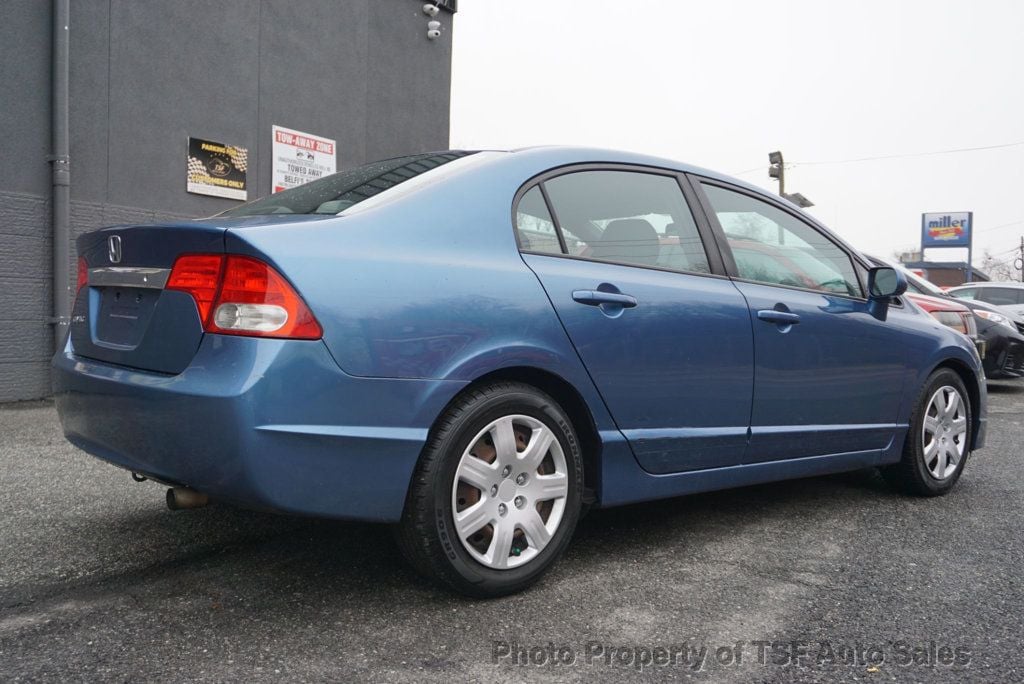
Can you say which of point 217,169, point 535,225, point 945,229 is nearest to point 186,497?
point 535,225

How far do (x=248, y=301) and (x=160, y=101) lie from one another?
626 cm

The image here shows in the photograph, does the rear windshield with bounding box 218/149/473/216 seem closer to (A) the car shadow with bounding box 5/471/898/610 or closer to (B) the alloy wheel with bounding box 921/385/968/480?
(A) the car shadow with bounding box 5/471/898/610

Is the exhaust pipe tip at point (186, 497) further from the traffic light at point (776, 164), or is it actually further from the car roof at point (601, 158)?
the traffic light at point (776, 164)

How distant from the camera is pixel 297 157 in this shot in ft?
29.9

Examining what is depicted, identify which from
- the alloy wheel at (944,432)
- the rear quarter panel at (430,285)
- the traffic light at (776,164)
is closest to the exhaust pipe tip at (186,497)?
the rear quarter panel at (430,285)

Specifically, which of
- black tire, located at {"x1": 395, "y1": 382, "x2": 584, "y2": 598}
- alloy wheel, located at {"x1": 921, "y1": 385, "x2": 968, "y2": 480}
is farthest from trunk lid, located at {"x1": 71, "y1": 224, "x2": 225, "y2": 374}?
alloy wheel, located at {"x1": 921, "y1": 385, "x2": 968, "y2": 480}

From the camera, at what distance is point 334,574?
9.70 ft

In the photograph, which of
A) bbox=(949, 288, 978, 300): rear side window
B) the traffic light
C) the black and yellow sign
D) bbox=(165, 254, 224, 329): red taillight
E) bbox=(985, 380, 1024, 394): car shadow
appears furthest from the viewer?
the traffic light

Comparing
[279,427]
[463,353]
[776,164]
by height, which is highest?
[776,164]

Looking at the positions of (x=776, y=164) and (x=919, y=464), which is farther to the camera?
(x=776, y=164)

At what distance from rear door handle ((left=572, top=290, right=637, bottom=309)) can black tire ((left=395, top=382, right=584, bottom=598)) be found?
A: 36 centimetres

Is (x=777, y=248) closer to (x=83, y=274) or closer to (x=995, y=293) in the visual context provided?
(x=83, y=274)

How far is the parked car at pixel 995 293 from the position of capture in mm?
13781

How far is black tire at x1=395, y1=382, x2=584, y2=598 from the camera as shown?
8.31 ft
